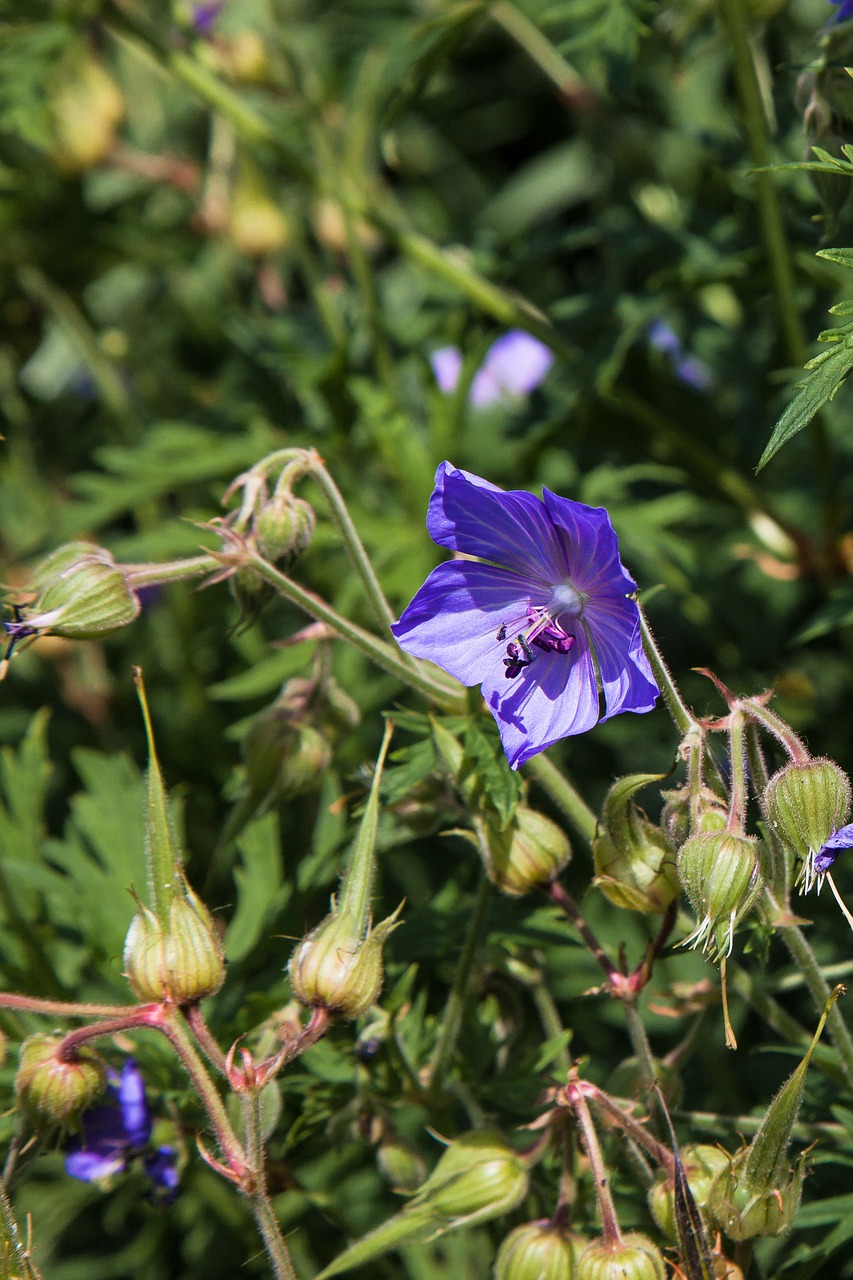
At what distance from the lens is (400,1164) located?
1621mm

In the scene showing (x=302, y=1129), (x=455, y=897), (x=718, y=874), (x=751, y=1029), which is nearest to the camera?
(x=718, y=874)

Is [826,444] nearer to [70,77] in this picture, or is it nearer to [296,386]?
[296,386]

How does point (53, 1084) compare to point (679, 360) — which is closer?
point (53, 1084)

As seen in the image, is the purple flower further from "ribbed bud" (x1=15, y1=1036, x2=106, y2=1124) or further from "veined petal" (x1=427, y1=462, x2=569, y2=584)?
"ribbed bud" (x1=15, y1=1036, x2=106, y2=1124)

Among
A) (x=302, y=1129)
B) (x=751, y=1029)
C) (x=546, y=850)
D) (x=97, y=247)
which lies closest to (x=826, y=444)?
(x=751, y=1029)

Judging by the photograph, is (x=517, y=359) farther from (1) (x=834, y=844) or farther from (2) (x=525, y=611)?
(1) (x=834, y=844)

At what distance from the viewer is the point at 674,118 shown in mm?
3000

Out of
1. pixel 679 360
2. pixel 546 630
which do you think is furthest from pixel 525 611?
pixel 679 360

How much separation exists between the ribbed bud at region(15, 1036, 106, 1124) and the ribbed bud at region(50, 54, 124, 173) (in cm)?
230

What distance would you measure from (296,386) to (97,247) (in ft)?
2.62

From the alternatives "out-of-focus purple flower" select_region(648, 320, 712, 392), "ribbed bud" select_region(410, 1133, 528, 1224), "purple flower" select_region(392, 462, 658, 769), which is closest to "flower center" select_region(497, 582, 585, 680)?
"purple flower" select_region(392, 462, 658, 769)

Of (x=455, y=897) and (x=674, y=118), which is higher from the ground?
(x=674, y=118)

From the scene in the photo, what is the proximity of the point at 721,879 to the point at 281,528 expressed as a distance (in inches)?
25.0

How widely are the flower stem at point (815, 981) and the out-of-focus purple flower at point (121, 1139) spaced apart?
84 centimetres
